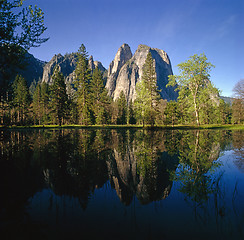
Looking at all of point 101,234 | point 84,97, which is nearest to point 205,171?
point 101,234

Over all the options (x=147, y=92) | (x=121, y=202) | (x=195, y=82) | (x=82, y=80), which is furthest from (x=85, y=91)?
(x=121, y=202)

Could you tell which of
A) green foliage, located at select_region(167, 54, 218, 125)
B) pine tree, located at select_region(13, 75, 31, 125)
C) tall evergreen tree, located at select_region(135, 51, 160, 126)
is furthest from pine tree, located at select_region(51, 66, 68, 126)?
green foliage, located at select_region(167, 54, 218, 125)

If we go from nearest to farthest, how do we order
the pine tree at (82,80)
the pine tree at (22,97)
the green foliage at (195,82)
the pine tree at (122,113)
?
1. the green foliage at (195,82)
2. the pine tree at (82,80)
3. the pine tree at (22,97)
4. the pine tree at (122,113)

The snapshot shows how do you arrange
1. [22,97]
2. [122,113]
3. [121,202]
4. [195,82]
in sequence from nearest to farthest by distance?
[121,202] → [195,82] → [22,97] → [122,113]

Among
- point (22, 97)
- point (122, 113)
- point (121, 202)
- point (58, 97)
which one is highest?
point (22, 97)

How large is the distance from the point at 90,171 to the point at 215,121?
3579 inches

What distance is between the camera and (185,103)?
3638 cm

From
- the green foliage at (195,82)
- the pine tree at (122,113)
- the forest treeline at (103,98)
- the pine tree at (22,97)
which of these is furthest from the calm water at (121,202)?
the pine tree at (122,113)

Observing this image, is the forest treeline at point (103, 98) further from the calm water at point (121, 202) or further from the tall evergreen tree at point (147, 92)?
the calm water at point (121, 202)

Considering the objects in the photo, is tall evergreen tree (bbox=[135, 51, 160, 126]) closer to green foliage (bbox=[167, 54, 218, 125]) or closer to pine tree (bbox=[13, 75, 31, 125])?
green foliage (bbox=[167, 54, 218, 125])

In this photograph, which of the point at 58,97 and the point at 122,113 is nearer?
the point at 58,97

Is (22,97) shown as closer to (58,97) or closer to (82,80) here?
(58,97)

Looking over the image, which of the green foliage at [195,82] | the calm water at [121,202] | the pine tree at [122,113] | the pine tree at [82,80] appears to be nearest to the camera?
the calm water at [121,202]

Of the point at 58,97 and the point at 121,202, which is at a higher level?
the point at 58,97
